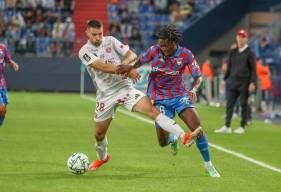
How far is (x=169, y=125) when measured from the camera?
1119 centimetres

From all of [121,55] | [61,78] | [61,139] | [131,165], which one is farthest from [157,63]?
[61,78]

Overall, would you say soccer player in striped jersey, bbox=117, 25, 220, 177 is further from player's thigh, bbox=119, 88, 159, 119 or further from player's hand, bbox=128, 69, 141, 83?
player's thigh, bbox=119, 88, 159, 119

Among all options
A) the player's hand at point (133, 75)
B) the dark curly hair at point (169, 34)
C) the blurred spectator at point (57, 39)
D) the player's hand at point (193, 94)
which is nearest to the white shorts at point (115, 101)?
the player's hand at point (133, 75)

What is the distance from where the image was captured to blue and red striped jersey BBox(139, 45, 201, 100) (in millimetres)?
11883

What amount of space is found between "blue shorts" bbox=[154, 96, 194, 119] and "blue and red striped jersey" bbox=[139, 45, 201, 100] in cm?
7

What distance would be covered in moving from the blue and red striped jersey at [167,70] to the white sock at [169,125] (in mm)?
852

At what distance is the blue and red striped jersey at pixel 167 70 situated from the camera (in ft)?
39.0

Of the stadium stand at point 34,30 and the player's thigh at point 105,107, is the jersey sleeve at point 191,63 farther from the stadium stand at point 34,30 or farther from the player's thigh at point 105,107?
the stadium stand at point 34,30

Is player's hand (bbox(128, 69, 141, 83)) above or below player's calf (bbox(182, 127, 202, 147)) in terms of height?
above

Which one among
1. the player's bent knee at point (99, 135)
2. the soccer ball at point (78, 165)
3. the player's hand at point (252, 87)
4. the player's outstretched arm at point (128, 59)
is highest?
the player's outstretched arm at point (128, 59)

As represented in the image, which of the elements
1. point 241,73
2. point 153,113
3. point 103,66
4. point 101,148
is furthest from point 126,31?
point 153,113

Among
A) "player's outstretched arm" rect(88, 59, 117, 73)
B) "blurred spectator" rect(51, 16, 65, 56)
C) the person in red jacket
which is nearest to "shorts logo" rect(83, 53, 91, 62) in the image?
"player's outstretched arm" rect(88, 59, 117, 73)

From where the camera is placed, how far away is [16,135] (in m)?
17.8

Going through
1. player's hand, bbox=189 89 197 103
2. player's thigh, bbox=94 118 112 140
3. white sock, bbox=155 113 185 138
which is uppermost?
player's hand, bbox=189 89 197 103
